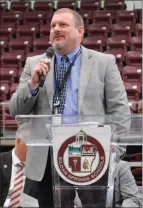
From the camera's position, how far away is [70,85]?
9.52 ft

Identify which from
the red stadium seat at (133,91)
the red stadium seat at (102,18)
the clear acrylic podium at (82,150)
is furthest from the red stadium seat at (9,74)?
the clear acrylic podium at (82,150)

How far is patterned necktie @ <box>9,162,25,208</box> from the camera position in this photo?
230 cm

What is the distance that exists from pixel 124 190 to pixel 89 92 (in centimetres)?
49

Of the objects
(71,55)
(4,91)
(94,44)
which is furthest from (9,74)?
(71,55)

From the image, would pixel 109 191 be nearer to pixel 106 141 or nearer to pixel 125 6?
pixel 106 141

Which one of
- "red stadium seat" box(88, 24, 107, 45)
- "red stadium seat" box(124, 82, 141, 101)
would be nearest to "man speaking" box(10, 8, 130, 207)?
"red stadium seat" box(124, 82, 141, 101)

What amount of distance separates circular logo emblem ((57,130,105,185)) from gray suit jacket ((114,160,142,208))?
0.14 m

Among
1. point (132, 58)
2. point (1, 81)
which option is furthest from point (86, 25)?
point (1, 81)

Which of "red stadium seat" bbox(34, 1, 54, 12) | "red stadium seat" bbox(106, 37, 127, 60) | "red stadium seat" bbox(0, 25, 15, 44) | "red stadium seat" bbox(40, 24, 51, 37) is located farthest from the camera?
"red stadium seat" bbox(34, 1, 54, 12)

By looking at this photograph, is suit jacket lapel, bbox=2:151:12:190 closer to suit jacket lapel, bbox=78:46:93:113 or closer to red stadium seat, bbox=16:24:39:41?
suit jacket lapel, bbox=78:46:93:113

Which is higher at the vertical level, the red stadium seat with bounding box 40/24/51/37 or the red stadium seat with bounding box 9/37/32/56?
the red stadium seat with bounding box 40/24/51/37

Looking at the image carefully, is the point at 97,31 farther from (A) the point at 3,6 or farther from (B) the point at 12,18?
(A) the point at 3,6

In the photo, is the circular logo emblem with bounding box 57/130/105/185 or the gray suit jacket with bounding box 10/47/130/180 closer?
the circular logo emblem with bounding box 57/130/105/185

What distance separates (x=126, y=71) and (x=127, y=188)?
7796 millimetres
